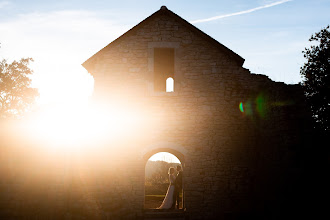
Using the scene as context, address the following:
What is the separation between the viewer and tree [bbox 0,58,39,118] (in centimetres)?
2189

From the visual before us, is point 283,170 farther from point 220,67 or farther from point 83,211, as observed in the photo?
point 83,211

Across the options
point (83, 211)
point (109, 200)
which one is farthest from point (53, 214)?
point (109, 200)

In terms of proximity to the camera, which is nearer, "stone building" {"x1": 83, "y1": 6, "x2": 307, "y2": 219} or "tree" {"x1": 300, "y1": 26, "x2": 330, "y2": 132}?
"stone building" {"x1": 83, "y1": 6, "x2": 307, "y2": 219}

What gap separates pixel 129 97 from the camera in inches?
355

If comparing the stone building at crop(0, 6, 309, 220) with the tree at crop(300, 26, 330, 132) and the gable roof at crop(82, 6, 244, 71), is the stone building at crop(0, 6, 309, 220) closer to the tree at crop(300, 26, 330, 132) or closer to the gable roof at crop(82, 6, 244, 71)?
the gable roof at crop(82, 6, 244, 71)

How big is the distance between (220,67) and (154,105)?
273cm

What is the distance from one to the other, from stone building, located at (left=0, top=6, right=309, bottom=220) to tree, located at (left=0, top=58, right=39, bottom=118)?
16.0 meters

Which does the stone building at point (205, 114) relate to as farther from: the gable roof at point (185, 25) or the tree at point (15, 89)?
the tree at point (15, 89)

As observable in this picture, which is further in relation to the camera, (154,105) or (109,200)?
(154,105)

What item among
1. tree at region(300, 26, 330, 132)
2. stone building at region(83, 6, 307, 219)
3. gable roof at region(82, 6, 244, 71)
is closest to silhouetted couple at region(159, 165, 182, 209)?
stone building at region(83, 6, 307, 219)

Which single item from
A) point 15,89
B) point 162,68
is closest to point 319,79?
point 162,68

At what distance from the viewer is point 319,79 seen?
19312mm

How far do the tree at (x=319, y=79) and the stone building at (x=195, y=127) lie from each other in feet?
39.2

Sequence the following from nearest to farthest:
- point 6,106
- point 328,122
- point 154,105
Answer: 1. point 154,105
2. point 328,122
3. point 6,106
